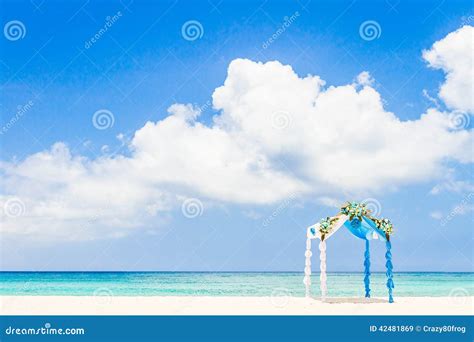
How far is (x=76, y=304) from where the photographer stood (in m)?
18.9

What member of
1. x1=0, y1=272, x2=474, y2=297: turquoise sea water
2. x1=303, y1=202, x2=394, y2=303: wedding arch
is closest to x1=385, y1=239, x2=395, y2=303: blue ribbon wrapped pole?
x1=303, y1=202, x2=394, y2=303: wedding arch

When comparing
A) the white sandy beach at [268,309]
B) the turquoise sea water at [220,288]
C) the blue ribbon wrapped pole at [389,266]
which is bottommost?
the white sandy beach at [268,309]

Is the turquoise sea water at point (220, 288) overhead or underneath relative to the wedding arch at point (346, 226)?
overhead

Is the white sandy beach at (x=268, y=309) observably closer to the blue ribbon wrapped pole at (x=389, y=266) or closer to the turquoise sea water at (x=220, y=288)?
the blue ribbon wrapped pole at (x=389, y=266)

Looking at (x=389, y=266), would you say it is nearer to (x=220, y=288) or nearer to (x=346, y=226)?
(x=346, y=226)

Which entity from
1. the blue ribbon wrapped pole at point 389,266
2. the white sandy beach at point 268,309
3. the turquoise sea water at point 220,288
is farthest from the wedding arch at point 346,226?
the turquoise sea water at point 220,288

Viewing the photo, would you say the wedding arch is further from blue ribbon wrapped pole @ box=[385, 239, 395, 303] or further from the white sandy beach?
the white sandy beach

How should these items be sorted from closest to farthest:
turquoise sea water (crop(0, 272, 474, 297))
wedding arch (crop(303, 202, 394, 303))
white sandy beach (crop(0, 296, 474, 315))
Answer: white sandy beach (crop(0, 296, 474, 315)) < wedding arch (crop(303, 202, 394, 303)) < turquoise sea water (crop(0, 272, 474, 297))

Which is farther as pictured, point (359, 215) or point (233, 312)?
point (359, 215)

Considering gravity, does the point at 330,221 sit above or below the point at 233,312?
above

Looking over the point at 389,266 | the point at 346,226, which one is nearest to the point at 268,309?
the point at 346,226
